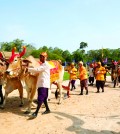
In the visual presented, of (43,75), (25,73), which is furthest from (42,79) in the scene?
(25,73)

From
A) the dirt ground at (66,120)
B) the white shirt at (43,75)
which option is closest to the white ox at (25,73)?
the white shirt at (43,75)

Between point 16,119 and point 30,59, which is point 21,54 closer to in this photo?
point 30,59

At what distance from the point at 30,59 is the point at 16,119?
6.90 feet

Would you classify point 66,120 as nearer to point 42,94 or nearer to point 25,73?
point 42,94

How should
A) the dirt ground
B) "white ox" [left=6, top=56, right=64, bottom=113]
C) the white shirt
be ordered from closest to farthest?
1. the dirt ground
2. the white shirt
3. "white ox" [left=6, top=56, right=64, bottom=113]

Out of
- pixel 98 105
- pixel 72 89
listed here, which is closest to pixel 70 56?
pixel 72 89

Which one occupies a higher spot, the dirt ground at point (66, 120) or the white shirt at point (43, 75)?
the white shirt at point (43, 75)

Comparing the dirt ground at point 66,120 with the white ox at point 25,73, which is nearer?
the dirt ground at point 66,120

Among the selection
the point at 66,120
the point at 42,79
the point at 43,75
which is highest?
the point at 43,75

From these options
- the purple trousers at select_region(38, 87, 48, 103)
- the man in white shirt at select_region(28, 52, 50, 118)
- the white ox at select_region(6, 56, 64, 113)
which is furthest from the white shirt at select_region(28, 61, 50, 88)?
the white ox at select_region(6, 56, 64, 113)

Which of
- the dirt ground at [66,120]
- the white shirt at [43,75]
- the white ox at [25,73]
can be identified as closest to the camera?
the dirt ground at [66,120]

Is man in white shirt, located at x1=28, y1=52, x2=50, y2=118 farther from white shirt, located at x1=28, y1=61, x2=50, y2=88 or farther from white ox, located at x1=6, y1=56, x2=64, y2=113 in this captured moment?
white ox, located at x1=6, y1=56, x2=64, y2=113

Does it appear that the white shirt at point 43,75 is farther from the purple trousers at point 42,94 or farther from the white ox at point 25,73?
the white ox at point 25,73

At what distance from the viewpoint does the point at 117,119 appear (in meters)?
8.95
